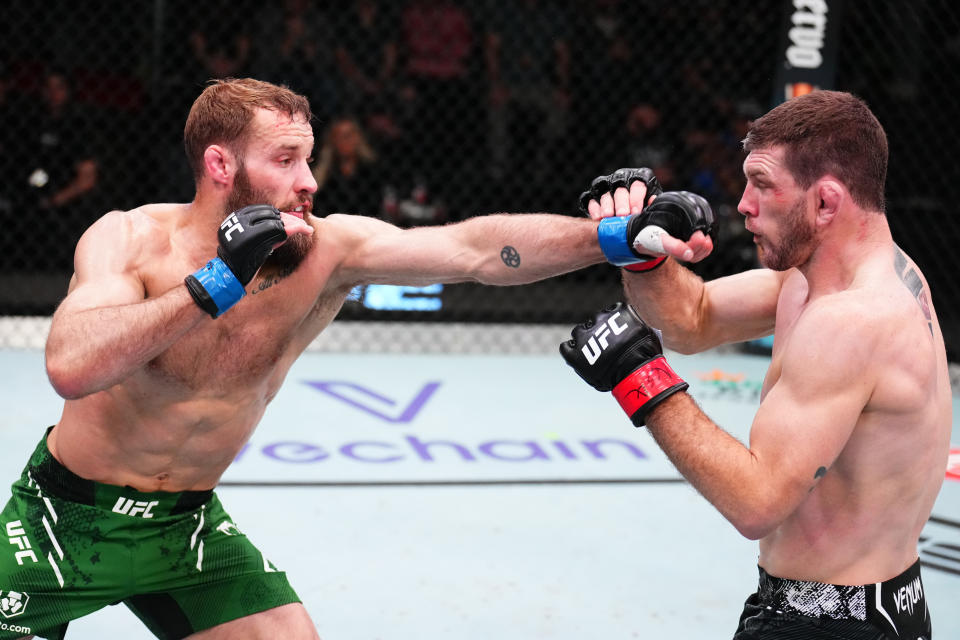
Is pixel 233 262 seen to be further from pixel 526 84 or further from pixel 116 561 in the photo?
pixel 526 84

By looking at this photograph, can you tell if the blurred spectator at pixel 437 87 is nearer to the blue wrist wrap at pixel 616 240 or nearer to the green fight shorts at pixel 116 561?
the blue wrist wrap at pixel 616 240

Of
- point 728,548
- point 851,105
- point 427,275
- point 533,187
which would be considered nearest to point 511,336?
point 533,187

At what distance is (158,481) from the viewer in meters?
1.93

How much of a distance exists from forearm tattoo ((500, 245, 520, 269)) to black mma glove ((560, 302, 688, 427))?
1.36 feet

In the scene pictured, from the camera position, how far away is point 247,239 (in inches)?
65.7

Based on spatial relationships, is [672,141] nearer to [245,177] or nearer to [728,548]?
[728,548]

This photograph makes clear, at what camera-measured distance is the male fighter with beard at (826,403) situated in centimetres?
154

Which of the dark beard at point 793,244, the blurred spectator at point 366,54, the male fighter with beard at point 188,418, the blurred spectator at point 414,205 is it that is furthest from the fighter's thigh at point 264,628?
the blurred spectator at point 366,54

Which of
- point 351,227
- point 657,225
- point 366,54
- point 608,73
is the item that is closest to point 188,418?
point 351,227

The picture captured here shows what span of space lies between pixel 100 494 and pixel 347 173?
453 cm

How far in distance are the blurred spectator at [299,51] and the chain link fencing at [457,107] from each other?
2 cm

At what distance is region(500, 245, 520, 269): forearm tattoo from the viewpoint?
6.90 feet

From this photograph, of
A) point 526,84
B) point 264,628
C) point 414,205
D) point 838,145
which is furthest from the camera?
point 526,84

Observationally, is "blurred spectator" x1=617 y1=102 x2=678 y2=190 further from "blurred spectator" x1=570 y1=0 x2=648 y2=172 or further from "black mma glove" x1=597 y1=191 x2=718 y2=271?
"black mma glove" x1=597 y1=191 x2=718 y2=271
